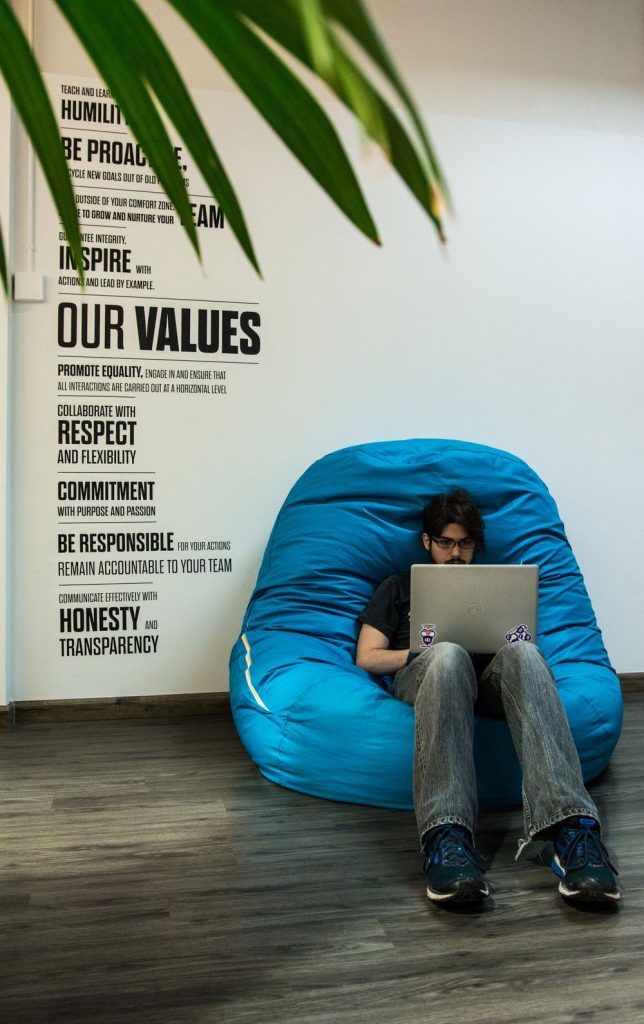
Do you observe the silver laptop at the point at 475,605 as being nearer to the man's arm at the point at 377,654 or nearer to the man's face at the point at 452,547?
the man's arm at the point at 377,654

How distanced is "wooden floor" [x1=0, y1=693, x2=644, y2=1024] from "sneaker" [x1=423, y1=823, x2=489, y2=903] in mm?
41

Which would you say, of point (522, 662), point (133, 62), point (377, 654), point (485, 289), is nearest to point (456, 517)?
point (377, 654)

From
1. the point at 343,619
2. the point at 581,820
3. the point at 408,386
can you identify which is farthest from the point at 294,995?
the point at 408,386

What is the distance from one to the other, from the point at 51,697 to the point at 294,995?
2004 mm

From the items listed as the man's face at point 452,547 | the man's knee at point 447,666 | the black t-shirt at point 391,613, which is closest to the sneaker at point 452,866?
the man's knee at point 447,666

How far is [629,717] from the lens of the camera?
3.46 meters

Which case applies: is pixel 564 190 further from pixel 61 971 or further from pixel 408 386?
pixel 61 971

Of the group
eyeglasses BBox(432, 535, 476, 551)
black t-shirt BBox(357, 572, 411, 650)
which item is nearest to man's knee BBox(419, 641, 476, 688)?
black t-shirt BBox(357, 572, 411, 650)

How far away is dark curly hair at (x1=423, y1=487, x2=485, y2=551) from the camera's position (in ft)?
9.12

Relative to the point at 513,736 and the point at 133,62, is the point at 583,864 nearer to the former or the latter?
the point at 513,736

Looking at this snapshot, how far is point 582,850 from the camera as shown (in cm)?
192

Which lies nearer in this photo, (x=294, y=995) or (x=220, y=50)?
(x=220, y=50)

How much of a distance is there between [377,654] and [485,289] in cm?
168

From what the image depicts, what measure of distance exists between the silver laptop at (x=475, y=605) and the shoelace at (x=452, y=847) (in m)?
0.55
